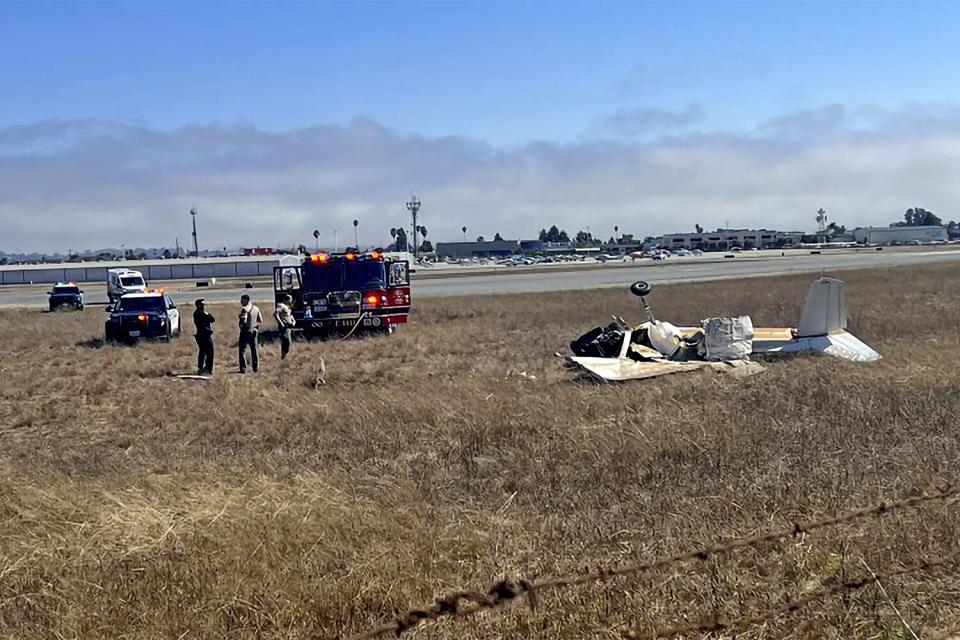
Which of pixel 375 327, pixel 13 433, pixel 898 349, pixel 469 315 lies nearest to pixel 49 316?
pixel 469 315

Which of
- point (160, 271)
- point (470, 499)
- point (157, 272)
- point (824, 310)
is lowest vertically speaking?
point (157, 272)

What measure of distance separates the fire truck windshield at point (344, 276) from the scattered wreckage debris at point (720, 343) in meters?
9.33

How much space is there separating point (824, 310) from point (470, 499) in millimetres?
10888

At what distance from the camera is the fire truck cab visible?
79.2ft

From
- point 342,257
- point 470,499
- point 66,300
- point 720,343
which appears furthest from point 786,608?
point 66,300

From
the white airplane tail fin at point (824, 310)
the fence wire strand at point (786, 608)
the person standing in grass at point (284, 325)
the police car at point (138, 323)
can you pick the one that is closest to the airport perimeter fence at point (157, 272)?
the police car at point (138, 323)

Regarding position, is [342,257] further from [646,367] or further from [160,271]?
[160,271]

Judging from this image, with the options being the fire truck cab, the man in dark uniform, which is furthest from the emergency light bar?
the man in dark uniform

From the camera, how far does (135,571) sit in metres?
5.60

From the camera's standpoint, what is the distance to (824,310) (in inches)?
642

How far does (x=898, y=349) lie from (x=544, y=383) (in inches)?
288

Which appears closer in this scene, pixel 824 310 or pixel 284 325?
pixel 824 310

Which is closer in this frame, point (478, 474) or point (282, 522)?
point (282, 522)

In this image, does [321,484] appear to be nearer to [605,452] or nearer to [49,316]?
[605,452]
